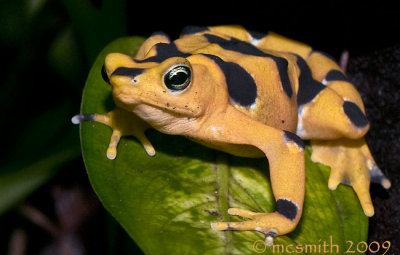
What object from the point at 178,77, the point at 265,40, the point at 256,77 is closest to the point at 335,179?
the point at 256,77

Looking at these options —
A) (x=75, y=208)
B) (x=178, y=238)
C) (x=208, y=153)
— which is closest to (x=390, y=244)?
(x=208, y=153)

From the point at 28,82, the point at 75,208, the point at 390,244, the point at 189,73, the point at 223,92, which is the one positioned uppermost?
the point at 189,73

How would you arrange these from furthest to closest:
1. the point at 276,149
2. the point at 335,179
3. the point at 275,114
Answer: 1. the point at 335,179
2. the point at 275,114
3. the point at 276,149

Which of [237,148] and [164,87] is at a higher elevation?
[164,87]

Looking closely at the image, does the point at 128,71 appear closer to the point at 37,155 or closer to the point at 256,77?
the point at 256,77

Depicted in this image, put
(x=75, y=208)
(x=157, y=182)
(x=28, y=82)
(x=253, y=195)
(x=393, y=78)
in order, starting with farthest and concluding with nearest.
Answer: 1. (x=75, y=208)
2. (x=28, y=82)
3. (x=393, y=78)
4. (x=253, y=195)
5. (x=157, y=182)

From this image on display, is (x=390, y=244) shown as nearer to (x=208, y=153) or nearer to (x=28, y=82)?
(x=208, y=153)

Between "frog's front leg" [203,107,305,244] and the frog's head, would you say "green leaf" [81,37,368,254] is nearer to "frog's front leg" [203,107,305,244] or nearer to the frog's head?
"frog's front leg" [203,107,305,244]
